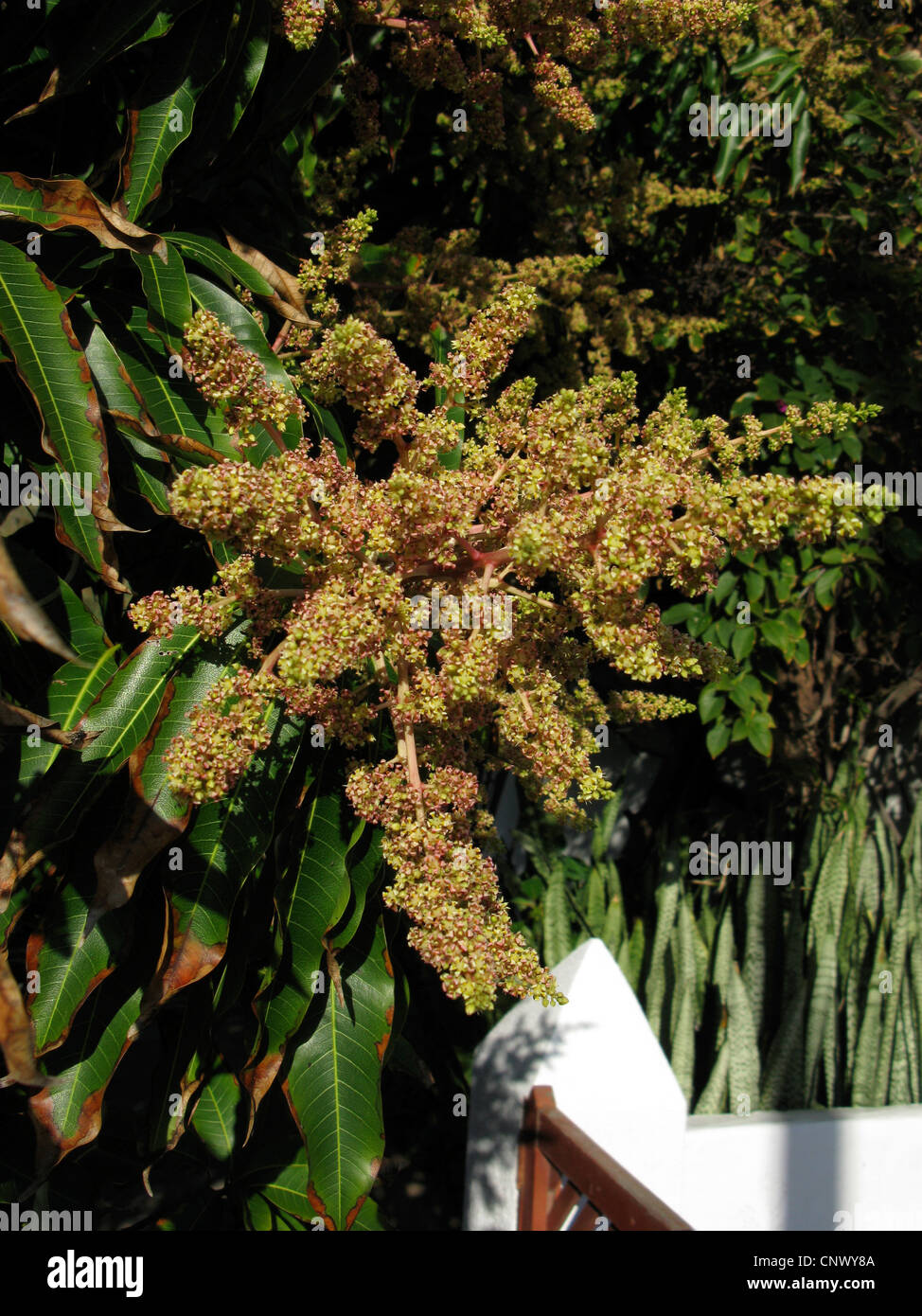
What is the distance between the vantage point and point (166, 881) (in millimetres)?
1307

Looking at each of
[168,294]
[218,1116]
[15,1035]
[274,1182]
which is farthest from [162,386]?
[274,1182]

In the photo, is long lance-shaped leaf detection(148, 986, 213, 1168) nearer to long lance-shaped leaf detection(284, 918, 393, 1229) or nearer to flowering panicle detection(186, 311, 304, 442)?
long lance-shaped leaf detection(284, 918, 393, 1229)

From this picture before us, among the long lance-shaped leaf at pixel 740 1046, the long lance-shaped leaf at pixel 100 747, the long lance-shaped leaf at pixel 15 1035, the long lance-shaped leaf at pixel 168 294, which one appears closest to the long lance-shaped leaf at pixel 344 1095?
the long lance-shaped leaf at pixel 100 747

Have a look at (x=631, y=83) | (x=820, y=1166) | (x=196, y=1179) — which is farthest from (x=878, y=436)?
(x=196, y=1179)

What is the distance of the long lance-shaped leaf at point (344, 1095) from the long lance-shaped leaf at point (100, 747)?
0.55m

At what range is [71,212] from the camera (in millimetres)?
1295

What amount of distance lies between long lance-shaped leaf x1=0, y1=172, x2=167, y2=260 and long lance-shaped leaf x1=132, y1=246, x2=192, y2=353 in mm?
31

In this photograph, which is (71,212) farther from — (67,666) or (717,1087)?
(717,1087)

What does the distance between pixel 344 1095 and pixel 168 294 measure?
132 cm

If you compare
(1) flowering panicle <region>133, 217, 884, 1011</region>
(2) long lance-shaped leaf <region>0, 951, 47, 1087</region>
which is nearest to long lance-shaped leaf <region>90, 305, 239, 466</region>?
(1) flowering panicle <region>133, 217, 884, 1011</region>

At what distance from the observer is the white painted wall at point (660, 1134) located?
8.38 feet

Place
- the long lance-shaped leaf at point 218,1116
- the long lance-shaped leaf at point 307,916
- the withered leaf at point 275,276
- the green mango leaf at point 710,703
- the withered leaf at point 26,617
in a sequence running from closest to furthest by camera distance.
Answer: the withered leaf at point 26,617 < the long lance-shaped leaf at point 307,916 < the withered leaf at point 275,276 < the long lance-shaped leaf at point 218,1116 < the green mango leaf at point 710,703

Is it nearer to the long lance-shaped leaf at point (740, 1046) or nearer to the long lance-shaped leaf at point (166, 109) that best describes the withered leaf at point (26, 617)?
the long lance-shaped leaf at point (166, 109)
